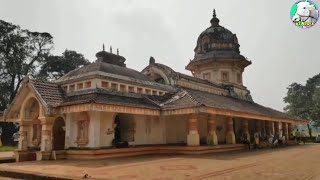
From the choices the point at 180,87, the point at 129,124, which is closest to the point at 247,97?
the point at 180,87

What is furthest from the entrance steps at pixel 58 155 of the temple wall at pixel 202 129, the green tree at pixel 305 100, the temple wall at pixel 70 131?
the green tree at pixel 305 100

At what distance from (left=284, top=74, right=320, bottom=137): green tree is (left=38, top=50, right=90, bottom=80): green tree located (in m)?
38.7

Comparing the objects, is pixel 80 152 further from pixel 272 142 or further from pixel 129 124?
pixel 272 142

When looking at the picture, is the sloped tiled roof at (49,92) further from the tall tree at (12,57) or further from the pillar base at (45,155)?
the tall tree at (12,57)

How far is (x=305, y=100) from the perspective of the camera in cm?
5953

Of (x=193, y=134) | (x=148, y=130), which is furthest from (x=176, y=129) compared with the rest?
(x=193, y=134)

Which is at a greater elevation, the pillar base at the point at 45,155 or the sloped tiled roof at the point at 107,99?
the sloped tiled roof at the point at 107,99

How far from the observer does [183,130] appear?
21.4 metres

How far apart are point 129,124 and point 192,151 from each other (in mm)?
4153

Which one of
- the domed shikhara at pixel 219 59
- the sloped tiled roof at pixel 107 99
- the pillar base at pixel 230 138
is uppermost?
the domed shikhara at pixel 219 59

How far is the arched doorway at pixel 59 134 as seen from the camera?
687 inches

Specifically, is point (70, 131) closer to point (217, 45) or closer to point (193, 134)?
point (193, 134)

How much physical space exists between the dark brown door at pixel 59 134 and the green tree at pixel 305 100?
41488mm

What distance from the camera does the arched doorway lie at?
57.2ft
